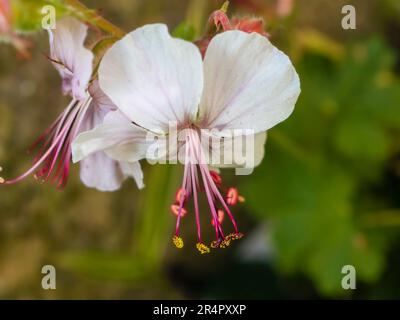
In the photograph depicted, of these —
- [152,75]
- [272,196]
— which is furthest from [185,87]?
[272,196]

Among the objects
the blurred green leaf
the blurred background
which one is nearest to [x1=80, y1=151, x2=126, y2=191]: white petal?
the blurred green leaf

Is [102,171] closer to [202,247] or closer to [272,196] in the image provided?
[202,247]

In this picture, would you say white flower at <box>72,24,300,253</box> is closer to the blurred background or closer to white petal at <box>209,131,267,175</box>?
white petal at <box>209,131,267,175</box>

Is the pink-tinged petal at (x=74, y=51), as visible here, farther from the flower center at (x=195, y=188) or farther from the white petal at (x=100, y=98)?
the flower center at (x=195, y=188)

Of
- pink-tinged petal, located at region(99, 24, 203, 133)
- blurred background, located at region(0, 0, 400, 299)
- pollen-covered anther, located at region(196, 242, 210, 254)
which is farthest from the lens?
blurred background, located at region(0, 0, 400, 299)

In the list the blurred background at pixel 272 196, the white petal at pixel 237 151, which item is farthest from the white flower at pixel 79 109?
the blurred background at pixel 272 196

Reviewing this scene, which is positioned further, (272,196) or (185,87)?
(272,196)
